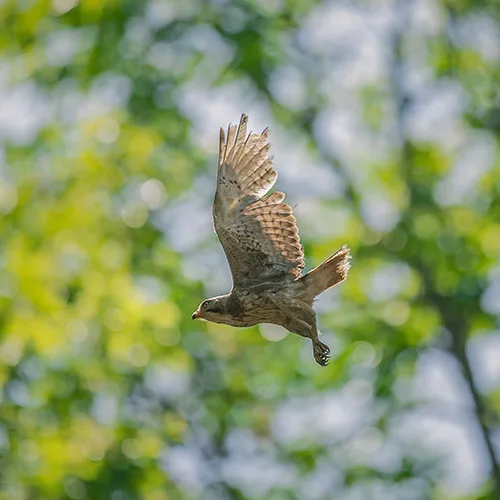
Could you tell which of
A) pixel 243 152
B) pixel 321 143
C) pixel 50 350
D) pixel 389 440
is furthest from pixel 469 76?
pixel 243 152

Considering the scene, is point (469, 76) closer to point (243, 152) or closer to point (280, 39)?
point (280, 39)

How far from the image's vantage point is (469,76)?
14.8 meters

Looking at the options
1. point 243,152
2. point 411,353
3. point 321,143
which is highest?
point 243,152

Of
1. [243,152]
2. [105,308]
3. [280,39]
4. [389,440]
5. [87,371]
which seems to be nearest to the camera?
[243,152]

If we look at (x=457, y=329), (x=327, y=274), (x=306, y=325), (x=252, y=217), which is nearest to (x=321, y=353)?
(x=306, y=325)

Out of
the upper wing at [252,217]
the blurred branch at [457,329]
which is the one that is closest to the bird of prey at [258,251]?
the upper wing at [252,217]

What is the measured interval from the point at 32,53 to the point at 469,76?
18.4 feet

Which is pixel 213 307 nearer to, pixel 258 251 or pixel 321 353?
pixel 258 251

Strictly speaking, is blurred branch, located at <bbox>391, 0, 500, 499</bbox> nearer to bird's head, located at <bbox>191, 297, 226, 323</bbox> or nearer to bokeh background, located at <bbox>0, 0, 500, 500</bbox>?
bokeh background, located at <bbox>0, 0, 500, 500</bbox>

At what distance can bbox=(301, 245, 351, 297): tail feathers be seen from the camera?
331 cm

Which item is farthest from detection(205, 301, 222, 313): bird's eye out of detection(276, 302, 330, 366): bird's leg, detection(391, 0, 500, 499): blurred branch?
detection(391, 0, 500, 499): blurred branch

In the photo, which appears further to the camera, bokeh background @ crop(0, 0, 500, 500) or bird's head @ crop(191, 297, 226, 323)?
bokeh background @ crop(0, 0, 500, 500)

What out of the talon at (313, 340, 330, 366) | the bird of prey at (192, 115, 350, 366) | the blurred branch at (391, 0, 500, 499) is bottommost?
the blurred branch at (391, 0, 500, 499)

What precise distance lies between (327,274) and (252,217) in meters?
0.30
